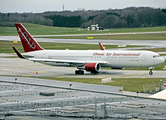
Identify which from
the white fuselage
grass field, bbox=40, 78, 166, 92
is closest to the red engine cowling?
the white fuselage

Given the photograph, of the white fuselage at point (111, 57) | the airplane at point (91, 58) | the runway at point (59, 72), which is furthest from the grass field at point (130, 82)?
the white fuselage at point (111, 57)

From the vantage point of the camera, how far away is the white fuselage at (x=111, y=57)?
205 feet

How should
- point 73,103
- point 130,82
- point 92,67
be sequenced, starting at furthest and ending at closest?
point 92,67 → point 130,82 → point 73,103

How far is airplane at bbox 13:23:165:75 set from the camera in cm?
6266

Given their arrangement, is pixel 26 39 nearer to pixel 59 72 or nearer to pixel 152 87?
pixel 59 72

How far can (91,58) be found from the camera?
2611 inches

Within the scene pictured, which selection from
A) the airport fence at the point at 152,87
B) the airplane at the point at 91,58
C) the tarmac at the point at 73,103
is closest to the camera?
the tarmac at the point at 73,103

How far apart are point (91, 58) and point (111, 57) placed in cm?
394

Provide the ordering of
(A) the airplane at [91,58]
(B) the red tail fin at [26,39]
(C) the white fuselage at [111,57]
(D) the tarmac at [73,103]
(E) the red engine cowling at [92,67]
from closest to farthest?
(D) the tarmac at [73,103]
(C) the white fuselage at [111,57]
(A) the airplane at [91,58]
(E) the red engine cowling at [92,67]
(B) the red tail fin at [26,39]

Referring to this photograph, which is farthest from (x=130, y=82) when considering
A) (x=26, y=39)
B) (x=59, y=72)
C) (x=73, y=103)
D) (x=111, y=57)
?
(x=26, y=39)

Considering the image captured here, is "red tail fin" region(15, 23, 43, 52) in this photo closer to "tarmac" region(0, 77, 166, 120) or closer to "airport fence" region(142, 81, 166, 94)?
"tarmac" region(0, 77, 166, 120)

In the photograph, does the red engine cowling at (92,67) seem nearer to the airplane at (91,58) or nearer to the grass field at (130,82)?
the airplane at (91,58)

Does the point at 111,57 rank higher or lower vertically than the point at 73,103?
higher

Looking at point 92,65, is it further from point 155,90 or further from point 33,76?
point 155,90
